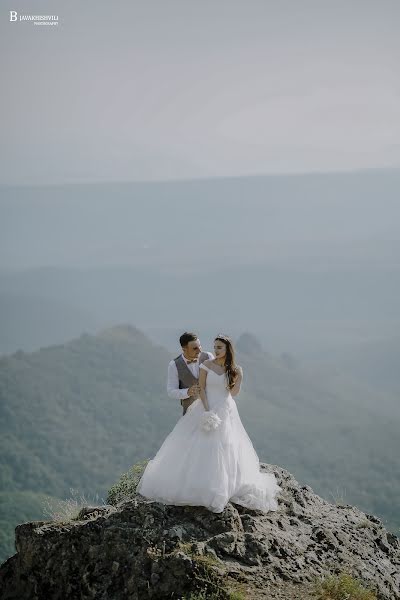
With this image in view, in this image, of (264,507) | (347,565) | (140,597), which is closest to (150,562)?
(140,597)

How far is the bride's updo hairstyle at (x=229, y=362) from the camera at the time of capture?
1102 centimetres

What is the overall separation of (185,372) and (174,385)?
0.27 meters

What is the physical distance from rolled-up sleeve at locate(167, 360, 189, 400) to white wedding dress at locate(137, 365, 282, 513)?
0.25 m

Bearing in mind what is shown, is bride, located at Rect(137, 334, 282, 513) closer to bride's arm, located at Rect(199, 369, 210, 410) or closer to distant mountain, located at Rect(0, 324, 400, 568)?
bride's arm, located at Rect(199, 369, 210, 410)

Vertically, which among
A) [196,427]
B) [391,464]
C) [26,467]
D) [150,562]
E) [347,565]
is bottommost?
[391,464]

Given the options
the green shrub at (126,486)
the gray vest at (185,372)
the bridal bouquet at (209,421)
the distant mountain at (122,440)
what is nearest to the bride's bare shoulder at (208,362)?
the gray vest at (185,372)

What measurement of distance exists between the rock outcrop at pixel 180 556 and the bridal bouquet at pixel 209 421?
1.21m

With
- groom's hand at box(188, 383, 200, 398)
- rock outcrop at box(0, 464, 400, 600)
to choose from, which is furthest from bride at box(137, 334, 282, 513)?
rock outcrop at box(0, 464, 400, 600)

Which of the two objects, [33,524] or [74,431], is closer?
[33,524]

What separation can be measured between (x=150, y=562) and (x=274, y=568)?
5.46 feet

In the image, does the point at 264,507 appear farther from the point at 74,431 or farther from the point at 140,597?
the point at 74,431

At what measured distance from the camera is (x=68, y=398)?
196 meters

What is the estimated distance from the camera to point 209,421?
11.2 metres

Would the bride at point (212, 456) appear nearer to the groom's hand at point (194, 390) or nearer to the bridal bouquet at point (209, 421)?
the bridal bouquet at point (209, 421)
